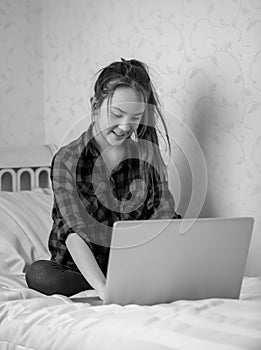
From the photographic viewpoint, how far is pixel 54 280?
187 cm

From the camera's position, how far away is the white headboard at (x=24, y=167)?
269 centimetres

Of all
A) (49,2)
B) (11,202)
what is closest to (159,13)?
(49,2)

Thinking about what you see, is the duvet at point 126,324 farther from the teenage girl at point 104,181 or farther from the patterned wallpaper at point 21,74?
the patterned wallpaper at point 21,74

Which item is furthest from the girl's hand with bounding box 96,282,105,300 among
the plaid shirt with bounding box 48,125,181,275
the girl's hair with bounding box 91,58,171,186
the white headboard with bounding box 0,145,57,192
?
the white headboard with bounding box 0,145,57,192

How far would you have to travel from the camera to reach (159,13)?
2418 mm

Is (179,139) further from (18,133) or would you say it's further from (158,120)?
(18,133)

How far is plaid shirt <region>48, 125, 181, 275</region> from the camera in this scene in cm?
190

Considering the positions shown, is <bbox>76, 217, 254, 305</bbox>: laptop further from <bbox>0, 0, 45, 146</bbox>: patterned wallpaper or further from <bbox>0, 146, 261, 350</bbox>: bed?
<bbox>0, 0, 45, 146</bbox>: patterned wallpaper

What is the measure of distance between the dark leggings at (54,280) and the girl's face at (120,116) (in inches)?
14.4

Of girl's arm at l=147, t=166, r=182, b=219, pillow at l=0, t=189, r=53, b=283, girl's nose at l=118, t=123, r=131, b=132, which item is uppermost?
girl's nose at l=118, t=123, r=131, b=132

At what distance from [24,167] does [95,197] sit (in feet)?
2.68

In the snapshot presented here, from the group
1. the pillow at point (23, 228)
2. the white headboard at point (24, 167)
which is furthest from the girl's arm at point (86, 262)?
the white headboard at point (24, 167)

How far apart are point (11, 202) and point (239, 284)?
3.40ft

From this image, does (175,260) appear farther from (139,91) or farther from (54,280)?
(139,91)
